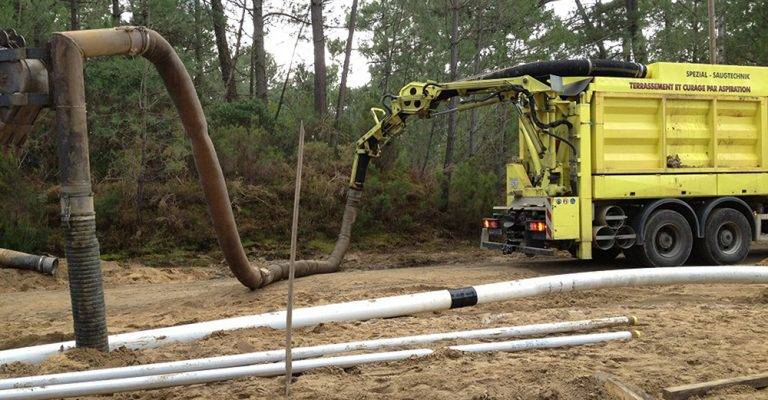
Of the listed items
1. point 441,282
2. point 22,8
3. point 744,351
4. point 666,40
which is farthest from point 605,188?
point 666,40

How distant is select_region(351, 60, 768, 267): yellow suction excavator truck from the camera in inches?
456

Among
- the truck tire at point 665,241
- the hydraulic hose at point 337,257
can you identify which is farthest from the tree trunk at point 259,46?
the truck tire at point 665,241

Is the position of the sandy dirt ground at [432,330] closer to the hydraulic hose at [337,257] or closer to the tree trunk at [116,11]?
the hydraulic hose at [337,257]

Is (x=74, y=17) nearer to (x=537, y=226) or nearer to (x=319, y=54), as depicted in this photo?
(x=319, y=54)

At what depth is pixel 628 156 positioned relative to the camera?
1180cm

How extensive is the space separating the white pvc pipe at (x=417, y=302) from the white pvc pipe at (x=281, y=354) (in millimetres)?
1068

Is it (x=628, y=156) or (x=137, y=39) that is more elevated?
(x=137, y=39)

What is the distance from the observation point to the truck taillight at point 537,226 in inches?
459

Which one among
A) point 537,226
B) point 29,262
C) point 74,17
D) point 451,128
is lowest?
point 29,262

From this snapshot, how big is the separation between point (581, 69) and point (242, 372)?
8.68 m

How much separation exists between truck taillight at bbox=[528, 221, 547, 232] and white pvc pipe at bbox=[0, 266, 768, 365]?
117 inches

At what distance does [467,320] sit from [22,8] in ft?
44.4

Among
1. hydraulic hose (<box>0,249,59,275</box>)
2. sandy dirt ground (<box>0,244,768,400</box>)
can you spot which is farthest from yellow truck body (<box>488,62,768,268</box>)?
hydraulic hose (<box>0,249,59,275</box>)

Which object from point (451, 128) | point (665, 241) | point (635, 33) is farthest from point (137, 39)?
point (635, 33)
